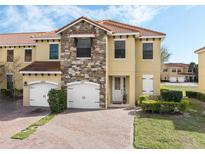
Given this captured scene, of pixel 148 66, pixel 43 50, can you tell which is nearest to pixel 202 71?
pixel 148 66

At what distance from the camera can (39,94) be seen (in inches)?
810

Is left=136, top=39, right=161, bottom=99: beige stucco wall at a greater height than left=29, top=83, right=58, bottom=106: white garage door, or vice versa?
left=136, top=39, right=161, bottom=99: beige stucco wall

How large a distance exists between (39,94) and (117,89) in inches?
292

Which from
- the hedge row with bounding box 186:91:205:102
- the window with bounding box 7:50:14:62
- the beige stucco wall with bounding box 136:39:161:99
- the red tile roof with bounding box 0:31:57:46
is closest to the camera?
the beige stucco wall with bounding box 136:39:161:99

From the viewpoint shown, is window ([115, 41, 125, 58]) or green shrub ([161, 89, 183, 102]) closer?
green shrub ([161, 89, 183, 102])

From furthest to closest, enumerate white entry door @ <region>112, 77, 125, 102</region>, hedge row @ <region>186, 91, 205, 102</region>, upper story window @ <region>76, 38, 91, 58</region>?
hedge row @ <region>186, 91, 205, 102</region> < white entry door @ <region>112, 77, 125, 102</region> < upper story window @ <region>76, 38, 91, 58</region>

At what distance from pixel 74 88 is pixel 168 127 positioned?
367 inches

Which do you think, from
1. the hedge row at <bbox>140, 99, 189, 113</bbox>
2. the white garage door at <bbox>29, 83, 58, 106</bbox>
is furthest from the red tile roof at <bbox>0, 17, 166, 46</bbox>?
the hedge row at <bbox>140, 99, 189, 113</bbox>

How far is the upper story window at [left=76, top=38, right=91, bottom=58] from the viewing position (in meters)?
19.3

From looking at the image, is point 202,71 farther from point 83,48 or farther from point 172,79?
point 172,79

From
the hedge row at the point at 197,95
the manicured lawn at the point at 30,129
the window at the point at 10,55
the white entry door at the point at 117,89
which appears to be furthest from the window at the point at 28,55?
the hedge row at the point at 197,95

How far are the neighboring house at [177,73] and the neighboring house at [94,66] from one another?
61.6 metres

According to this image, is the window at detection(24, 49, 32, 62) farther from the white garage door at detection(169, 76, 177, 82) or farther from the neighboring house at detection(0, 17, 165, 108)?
the white garage door at detection(169, 76, 177, 82)

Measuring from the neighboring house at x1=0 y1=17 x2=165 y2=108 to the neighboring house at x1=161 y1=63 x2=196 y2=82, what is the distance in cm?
6161
